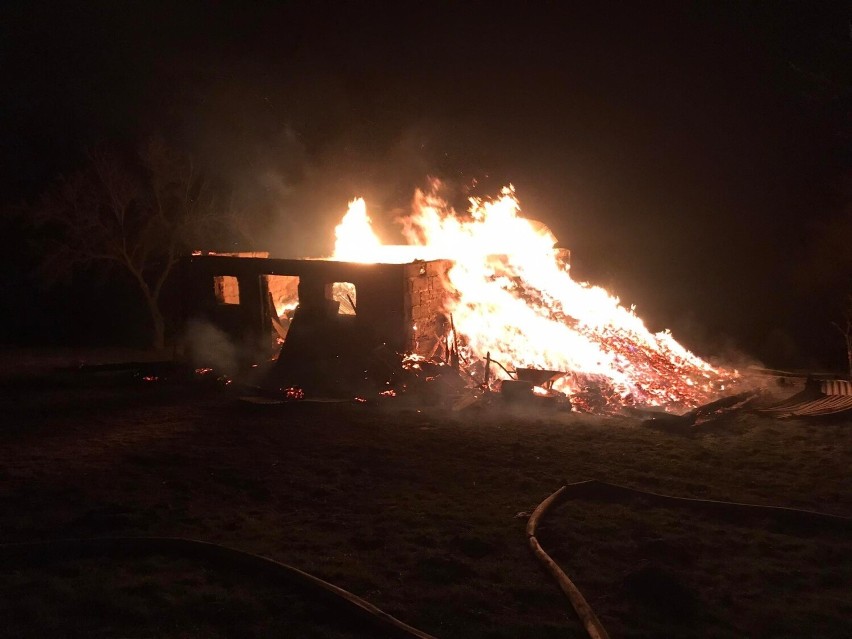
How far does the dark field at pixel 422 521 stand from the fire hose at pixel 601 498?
109 mm

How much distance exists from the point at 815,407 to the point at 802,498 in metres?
4.86

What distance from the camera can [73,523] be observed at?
742cm

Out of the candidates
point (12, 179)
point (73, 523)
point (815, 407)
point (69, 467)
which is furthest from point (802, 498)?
point (12, 179)

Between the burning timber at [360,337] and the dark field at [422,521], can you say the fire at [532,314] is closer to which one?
the burning timber at [360,337]

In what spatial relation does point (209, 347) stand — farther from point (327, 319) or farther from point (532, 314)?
point (532, 314)

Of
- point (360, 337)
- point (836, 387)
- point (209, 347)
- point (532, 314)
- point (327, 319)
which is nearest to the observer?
point (836, 387)

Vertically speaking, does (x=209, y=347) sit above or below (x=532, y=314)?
below

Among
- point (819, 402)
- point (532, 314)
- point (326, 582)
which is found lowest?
point (326, 582)

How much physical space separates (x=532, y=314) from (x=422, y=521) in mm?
9970

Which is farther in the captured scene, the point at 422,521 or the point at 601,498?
the point at 601,498

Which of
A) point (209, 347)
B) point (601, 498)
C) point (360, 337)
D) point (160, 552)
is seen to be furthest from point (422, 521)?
point (209, 347)

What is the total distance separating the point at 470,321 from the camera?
660 inches

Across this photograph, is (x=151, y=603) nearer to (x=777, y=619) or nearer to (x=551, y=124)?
(x=777, y=619)

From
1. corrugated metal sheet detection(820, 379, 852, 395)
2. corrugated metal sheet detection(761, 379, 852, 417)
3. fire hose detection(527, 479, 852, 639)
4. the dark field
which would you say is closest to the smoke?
the dark field
